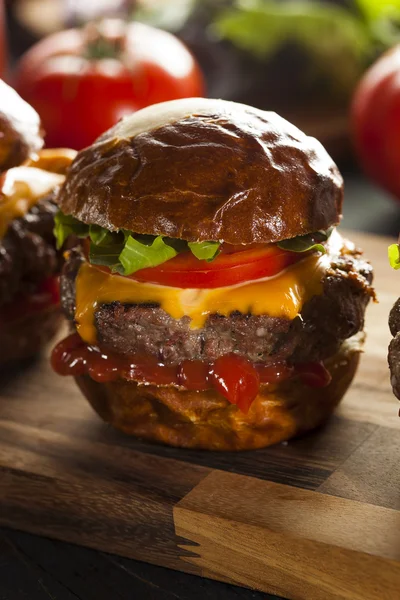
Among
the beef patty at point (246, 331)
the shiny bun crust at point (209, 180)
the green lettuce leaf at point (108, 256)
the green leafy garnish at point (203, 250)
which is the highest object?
the shiny bun crust at point (209, 180)

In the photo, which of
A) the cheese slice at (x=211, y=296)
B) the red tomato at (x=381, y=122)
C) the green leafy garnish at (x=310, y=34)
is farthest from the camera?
the green leafy garnish at (x=310, y=34)

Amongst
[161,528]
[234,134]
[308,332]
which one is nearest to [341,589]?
[161,528]

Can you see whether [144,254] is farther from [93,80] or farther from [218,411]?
[93,80]

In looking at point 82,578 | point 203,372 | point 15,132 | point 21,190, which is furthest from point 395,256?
point 21,190

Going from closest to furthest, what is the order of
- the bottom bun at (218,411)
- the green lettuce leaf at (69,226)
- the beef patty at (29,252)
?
the bottom bun at (218,411), the green lettuce leaf at (69,226), the beef patty at (29,252)

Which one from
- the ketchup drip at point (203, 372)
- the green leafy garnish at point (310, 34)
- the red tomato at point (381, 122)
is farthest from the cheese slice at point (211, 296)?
the green leafy garnish at point (310, 34)

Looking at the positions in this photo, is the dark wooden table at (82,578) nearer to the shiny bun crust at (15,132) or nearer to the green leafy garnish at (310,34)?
the shiny bun crust at (15,132)

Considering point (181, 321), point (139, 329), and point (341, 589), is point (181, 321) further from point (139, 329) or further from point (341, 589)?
point (341, 589)

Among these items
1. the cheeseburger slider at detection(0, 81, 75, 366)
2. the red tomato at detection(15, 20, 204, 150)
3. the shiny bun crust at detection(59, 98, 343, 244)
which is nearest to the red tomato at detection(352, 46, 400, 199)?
the red tomato at detection(15, 20, 204, 150)
